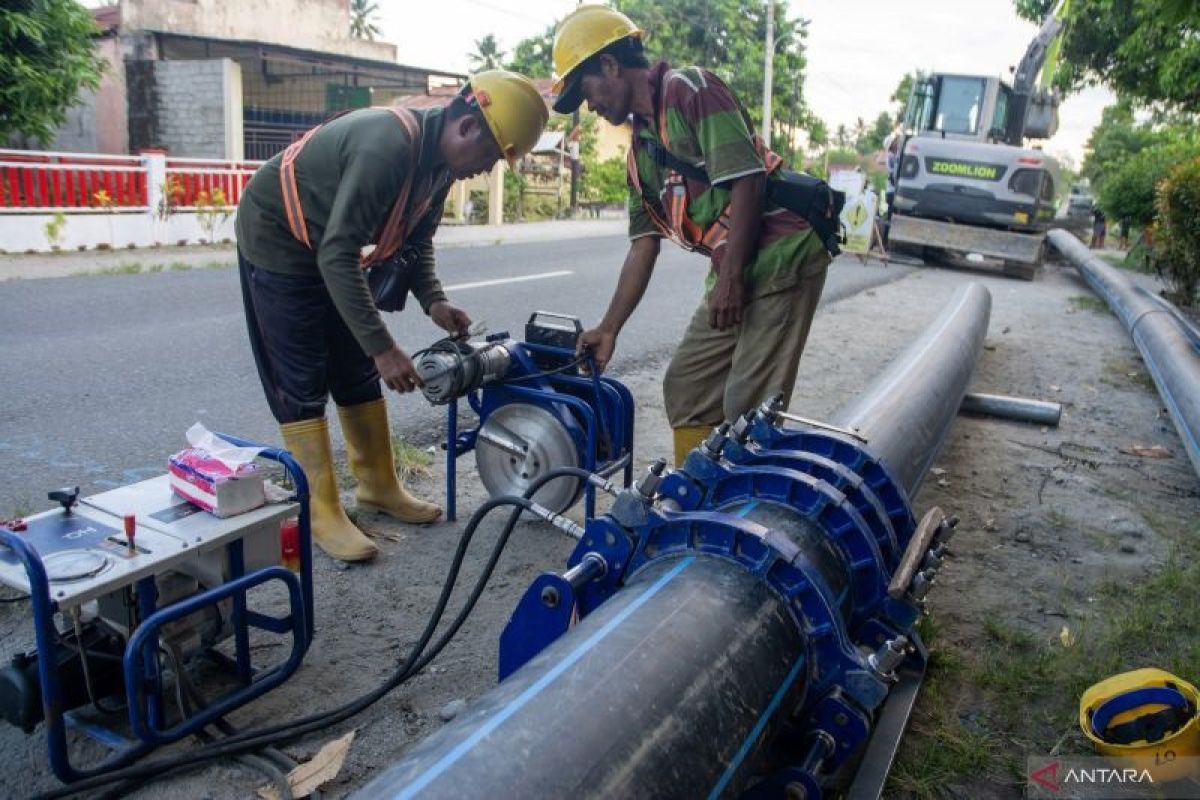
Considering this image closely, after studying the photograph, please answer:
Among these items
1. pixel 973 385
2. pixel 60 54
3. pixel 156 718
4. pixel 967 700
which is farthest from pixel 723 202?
pixel 60 54

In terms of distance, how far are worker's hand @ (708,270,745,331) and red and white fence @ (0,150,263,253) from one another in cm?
962

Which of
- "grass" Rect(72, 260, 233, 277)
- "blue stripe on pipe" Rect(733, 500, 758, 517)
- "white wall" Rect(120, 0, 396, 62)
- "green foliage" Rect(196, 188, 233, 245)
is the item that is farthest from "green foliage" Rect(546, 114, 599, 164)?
"blue stripe on pipe" Rect(733, 500, 758, 517)

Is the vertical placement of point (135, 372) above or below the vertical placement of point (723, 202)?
below

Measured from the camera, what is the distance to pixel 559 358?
148 inches

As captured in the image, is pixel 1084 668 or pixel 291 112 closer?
pixel 1084 668

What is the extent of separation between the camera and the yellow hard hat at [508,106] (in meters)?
3.22

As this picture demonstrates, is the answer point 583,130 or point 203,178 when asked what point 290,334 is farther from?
point 583,130

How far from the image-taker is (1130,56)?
1441 centimetres

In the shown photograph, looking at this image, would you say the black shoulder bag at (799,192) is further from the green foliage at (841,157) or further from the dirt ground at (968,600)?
the green foliage at (841,157)

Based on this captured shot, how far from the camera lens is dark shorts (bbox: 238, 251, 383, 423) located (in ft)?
11.0

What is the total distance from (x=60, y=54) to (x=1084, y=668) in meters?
14.1

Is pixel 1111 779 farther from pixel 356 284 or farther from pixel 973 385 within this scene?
pixel 973 385

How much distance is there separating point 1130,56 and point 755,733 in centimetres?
1608

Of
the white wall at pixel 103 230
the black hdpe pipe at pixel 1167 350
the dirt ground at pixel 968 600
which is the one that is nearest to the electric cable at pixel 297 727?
the dirt ground at pixel 968 600
